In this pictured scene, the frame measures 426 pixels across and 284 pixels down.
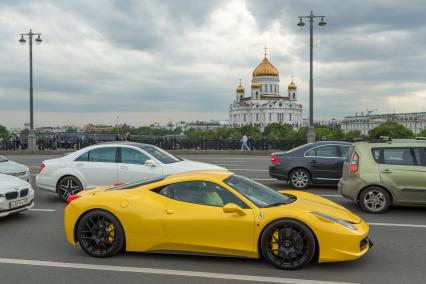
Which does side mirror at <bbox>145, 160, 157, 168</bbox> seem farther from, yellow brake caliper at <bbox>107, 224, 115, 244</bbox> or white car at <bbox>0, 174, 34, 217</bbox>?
yellow brake caliper at <bbox>107, 224, 115, 244</bbox>

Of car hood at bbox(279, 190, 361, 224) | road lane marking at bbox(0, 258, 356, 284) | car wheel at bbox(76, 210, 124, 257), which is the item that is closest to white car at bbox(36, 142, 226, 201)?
car wheel at bbox(76, 210, 124, 257)

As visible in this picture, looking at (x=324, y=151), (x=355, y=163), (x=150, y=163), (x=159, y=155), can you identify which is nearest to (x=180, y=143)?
(x=324, y=151)

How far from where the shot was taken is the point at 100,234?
643 centimetres

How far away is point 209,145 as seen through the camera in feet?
114

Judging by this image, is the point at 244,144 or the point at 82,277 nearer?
the point at 82,277

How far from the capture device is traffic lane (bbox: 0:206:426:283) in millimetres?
5602

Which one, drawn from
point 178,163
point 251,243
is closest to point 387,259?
point 251,243

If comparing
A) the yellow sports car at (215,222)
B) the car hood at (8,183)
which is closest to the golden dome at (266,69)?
the car hood at (8,183)

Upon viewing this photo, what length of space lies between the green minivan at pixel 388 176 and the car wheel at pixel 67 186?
20.3ft

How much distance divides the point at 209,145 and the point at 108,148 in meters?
23.5

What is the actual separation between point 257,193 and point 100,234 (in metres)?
2.22

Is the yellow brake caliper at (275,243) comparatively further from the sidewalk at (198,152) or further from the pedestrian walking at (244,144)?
the pedestrian walking at (244,144)

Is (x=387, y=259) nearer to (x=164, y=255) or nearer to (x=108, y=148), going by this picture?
(x=164, y=255)

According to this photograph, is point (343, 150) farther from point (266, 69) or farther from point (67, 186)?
point (266, 69)
